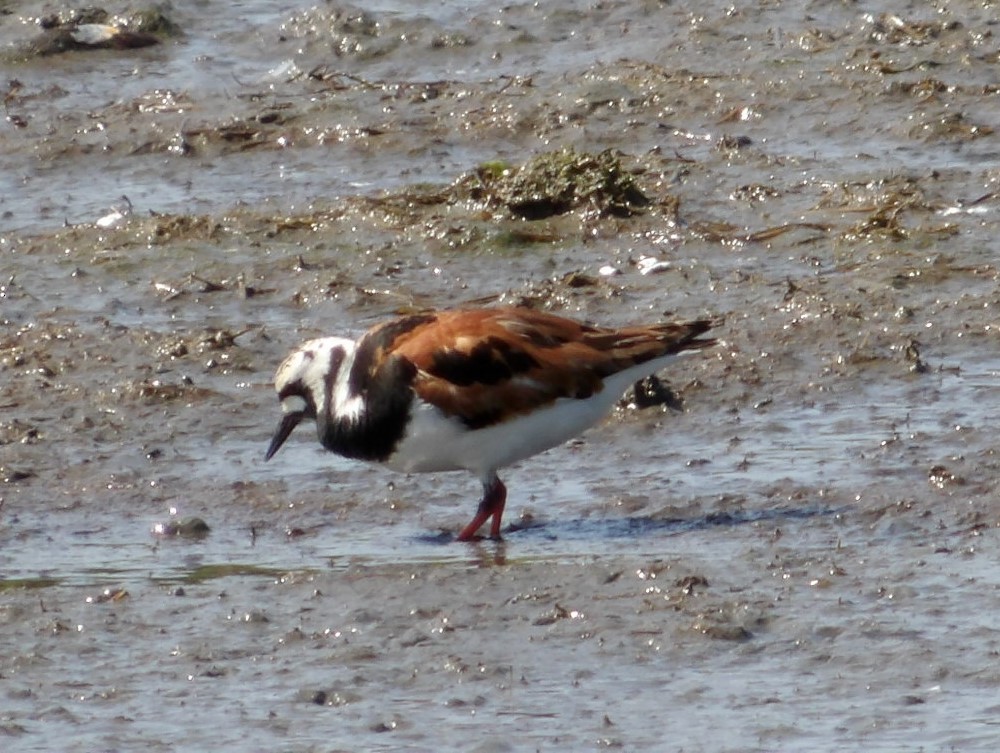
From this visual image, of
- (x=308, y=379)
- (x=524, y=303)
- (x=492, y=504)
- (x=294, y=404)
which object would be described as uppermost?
(x=308, y=379)

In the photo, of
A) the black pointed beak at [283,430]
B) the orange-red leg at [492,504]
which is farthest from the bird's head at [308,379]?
the orange-red leg at [492,504]

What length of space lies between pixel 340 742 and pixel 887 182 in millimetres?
Result: 5794

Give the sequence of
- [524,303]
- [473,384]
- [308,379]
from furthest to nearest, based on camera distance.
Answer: [524,303], [308,379], [473,384]

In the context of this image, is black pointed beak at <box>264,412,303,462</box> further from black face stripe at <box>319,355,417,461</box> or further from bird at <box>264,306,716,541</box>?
black face stripe at <box>319,355,417,461</box>

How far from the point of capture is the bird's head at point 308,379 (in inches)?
289

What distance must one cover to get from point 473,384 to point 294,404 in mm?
741

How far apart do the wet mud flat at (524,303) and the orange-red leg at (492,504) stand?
0.08 meters

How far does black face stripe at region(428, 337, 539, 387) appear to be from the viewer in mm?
7145

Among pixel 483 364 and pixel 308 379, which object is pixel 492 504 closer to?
pixel 483 364

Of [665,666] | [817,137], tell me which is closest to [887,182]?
[817,137]

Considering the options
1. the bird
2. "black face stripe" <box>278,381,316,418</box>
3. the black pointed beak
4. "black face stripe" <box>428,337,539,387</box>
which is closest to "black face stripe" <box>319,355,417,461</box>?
the bird

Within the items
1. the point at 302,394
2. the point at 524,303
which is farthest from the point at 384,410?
the point at 524,303

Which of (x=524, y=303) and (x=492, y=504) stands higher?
(x=524, y=303)

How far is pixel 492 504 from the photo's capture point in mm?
7203
